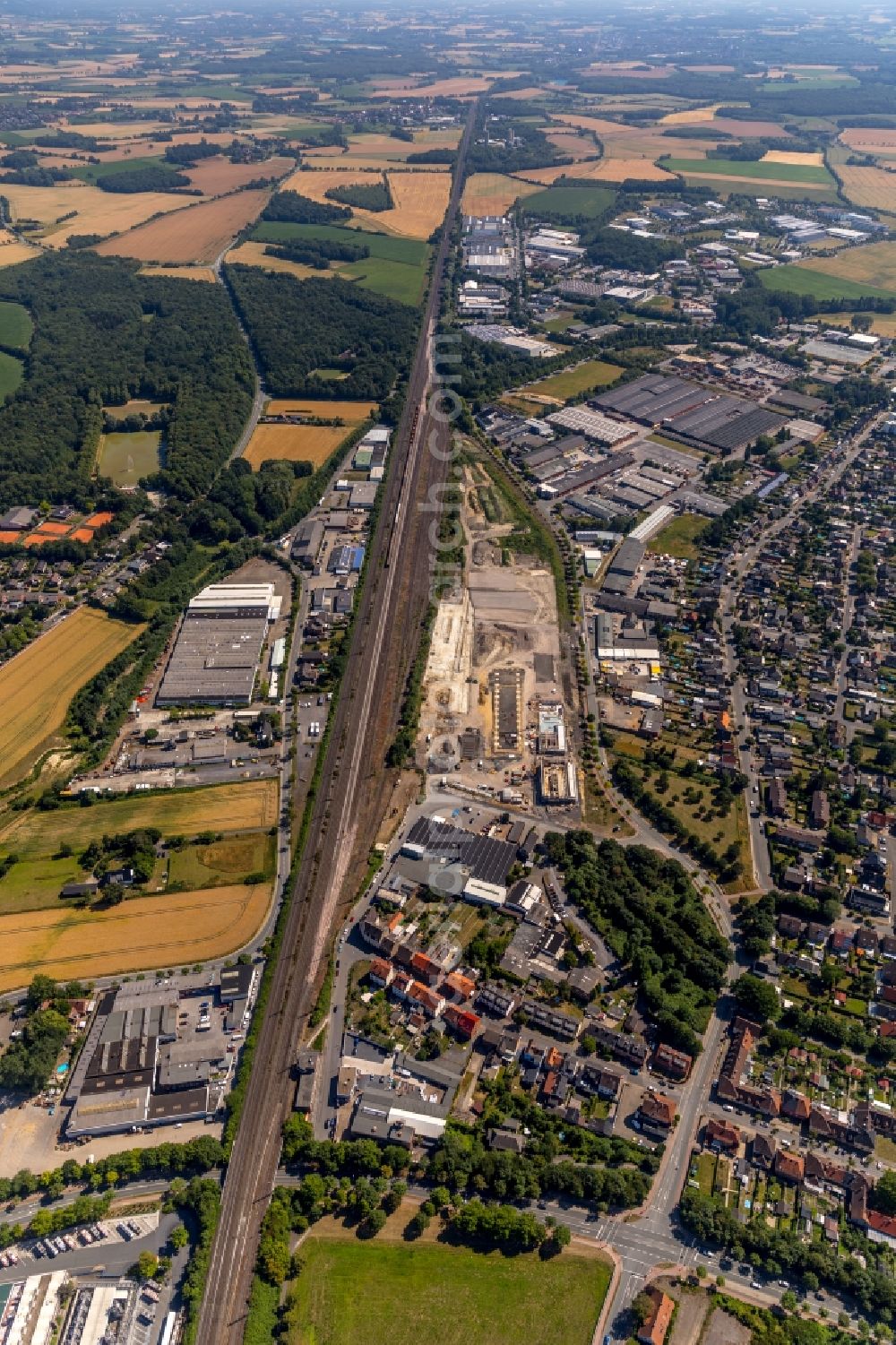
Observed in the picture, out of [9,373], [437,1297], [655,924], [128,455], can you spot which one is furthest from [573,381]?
[437,1297]

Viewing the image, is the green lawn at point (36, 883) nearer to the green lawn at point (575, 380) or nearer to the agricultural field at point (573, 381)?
the agricultural field at point (573, 381)

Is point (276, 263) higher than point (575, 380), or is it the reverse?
point (276, 263)

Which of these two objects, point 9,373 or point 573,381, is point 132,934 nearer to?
point 573,381

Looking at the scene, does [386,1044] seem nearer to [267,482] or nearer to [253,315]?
[267,482]

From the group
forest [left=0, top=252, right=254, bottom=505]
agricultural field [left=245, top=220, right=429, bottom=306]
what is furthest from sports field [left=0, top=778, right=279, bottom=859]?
agricultural field [left=245, top=220, right=429, bottom=306]

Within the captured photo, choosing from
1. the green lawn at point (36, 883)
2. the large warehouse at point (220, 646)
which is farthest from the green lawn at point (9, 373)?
the green lawn at point (36, 883)

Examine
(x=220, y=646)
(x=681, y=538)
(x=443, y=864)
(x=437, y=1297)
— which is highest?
(x=681, y=538)

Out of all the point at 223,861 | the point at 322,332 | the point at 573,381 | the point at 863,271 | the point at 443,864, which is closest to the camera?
the point at 443,864
